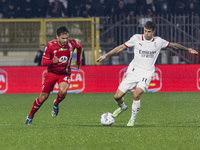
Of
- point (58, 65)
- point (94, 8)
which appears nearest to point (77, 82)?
point (94, 8)

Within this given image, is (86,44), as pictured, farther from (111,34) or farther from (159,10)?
(159,10)

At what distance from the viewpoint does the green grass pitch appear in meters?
6.98

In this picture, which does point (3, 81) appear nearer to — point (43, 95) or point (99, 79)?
point (99, 79)

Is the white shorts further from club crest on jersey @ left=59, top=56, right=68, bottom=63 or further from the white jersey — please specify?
club crest on jersey @ left=59, top=56, right=68, bottom=63

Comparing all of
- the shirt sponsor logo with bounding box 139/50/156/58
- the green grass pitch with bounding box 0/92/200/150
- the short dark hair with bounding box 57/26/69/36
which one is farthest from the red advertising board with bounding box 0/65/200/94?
the shirt sponsor logo with bounding box 139/50/156/58

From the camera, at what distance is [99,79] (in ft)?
59.8

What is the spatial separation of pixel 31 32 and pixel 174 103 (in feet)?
23.8

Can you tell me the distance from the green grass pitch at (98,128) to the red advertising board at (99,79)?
2886 millimetres

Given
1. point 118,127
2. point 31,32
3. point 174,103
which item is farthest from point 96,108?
point 31,32

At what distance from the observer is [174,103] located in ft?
46.5

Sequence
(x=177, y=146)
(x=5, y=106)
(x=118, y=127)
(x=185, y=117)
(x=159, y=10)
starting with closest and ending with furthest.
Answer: (x=177, y=146) < (x=118, y=127) < (x=185, y=117) < (x=5, y=106) < (x=159, y=10)

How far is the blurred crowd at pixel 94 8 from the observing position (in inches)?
825

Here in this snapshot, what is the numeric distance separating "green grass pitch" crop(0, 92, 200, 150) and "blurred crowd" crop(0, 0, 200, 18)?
22.2 feet

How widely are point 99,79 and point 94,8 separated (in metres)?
4.27
